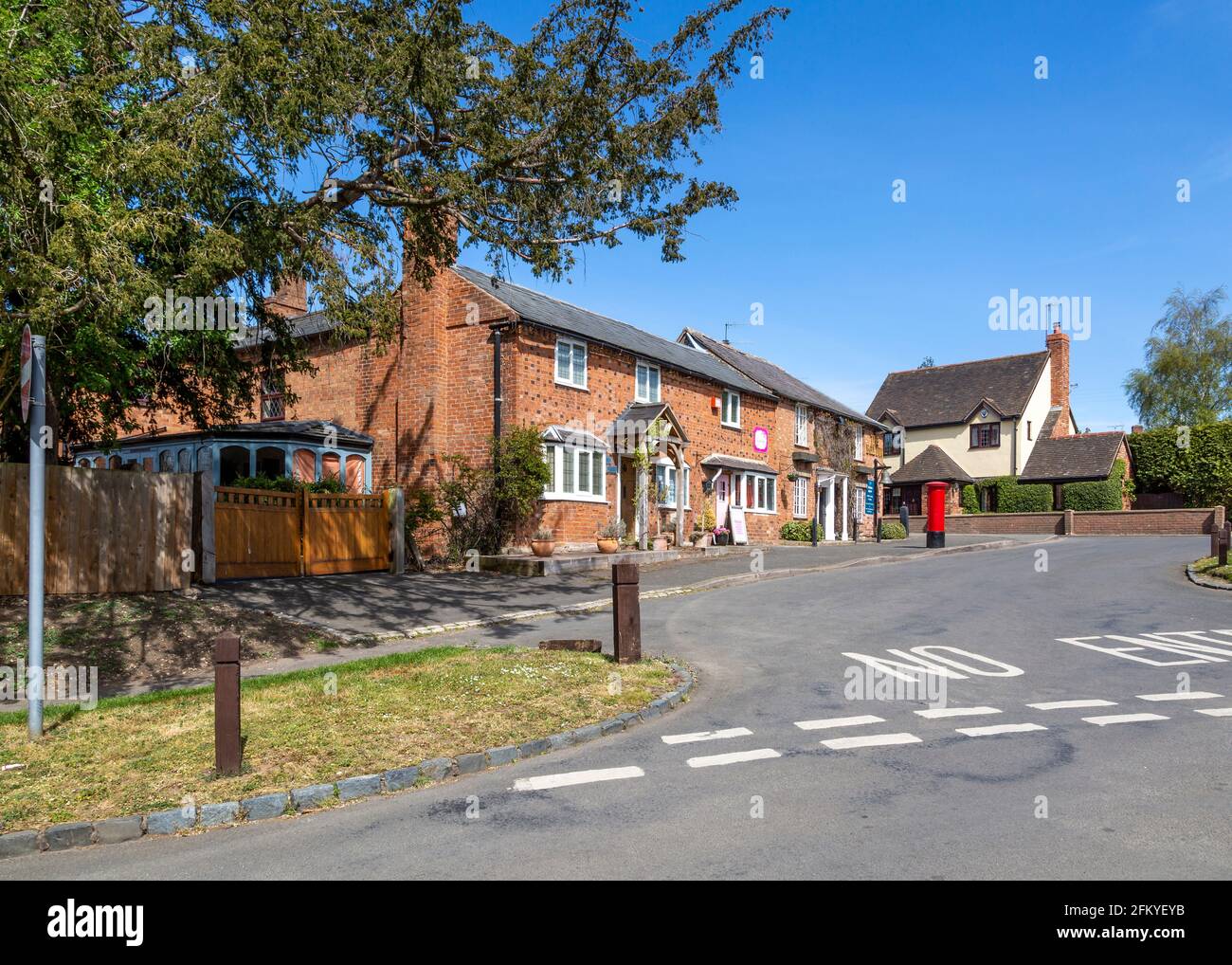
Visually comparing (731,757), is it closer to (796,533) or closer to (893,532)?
(796,533)

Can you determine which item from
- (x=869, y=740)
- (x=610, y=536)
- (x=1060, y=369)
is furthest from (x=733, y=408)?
(x=1060, y=369)

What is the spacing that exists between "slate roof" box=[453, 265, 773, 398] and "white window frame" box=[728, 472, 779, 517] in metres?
3.39

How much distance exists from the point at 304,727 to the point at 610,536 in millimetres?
17787

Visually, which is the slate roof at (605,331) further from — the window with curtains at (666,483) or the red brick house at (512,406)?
the window with curtains at (666,483)

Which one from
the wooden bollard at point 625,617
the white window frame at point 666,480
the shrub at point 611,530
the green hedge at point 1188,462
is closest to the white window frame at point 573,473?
Result: the shrub at point 611,530

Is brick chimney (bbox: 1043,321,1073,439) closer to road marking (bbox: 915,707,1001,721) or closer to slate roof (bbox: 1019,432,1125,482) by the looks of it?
slate roof (bbox: 1019,432,1125,482)

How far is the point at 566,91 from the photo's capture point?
12.0 metres

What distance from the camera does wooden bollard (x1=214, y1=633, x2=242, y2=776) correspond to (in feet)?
Result: 21.2

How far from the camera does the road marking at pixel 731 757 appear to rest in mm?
6680

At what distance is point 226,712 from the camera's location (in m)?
6.50

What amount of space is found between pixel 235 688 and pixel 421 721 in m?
1.72

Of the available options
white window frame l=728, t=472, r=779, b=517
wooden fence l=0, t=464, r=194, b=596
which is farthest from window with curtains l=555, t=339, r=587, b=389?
wooden fence l=0, t=464, r=194, b=596

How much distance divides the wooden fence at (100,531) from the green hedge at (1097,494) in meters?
45.3
